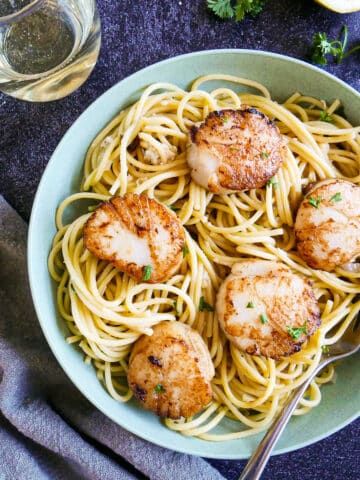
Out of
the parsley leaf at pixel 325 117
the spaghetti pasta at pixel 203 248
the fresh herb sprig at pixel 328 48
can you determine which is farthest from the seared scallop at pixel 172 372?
the fresh herb sprig at pixel 328 48

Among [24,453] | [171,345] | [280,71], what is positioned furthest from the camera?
[24,453]

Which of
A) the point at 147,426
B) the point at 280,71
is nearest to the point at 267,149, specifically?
the point at 280,71

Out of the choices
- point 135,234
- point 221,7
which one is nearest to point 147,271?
point 135,234

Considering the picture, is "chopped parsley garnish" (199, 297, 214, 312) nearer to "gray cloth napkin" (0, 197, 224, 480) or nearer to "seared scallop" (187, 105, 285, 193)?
"seared scallop" (187, 105, 285, 193)

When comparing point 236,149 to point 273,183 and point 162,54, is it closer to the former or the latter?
point 273,183

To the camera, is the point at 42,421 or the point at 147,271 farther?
the point at 42,421

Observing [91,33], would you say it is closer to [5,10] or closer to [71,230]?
[5,10]

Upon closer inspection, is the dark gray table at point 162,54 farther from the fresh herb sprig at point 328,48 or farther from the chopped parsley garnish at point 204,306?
the chopped parsley garnish at point 204,306
